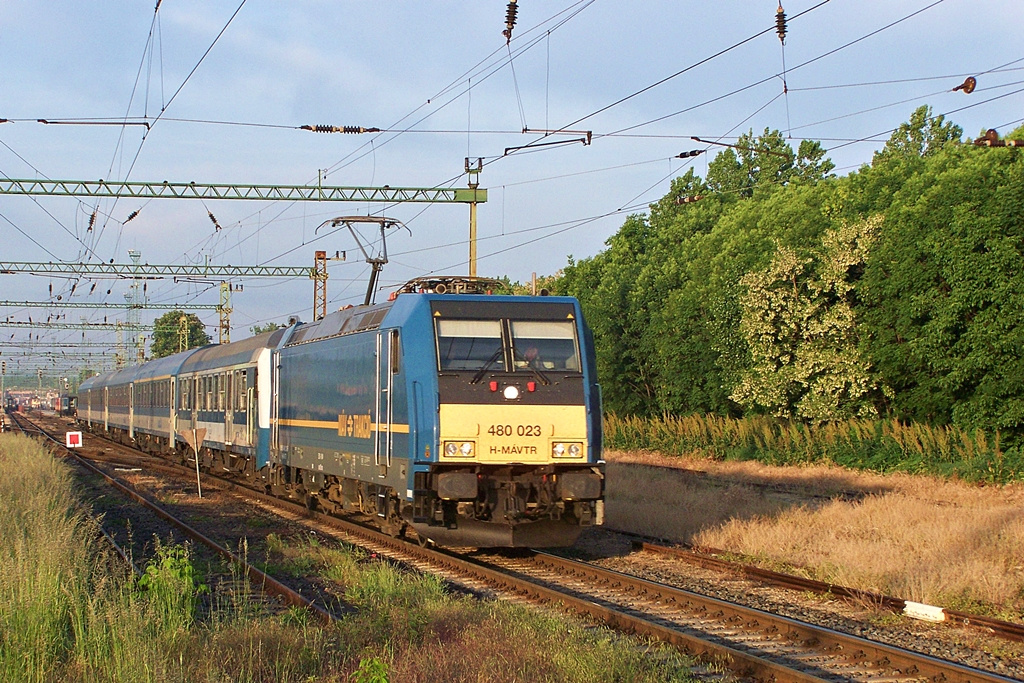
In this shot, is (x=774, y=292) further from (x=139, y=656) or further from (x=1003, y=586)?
(x=139, y=656)

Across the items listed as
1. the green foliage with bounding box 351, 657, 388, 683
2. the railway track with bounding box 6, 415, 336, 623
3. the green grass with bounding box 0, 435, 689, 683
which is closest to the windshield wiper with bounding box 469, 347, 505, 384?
the green grass with bounding box 0, 435, 689, 683

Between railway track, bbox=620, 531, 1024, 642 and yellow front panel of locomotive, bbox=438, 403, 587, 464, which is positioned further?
yellow front panel of locomotive, bbox=438, 403, 587, 464

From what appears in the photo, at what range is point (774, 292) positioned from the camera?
107 feet

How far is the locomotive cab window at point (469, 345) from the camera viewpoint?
43.9 ft

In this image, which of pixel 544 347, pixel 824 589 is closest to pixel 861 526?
pixel 824 589

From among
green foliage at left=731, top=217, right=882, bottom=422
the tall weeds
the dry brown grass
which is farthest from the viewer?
green foliage at left=731, top=217, right=882, bottom=422

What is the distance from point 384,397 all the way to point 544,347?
236 cm

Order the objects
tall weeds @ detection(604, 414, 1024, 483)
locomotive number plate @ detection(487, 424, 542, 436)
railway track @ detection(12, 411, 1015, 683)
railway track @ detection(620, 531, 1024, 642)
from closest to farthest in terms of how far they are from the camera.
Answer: railway track @ detection(12, 411, 1015, 683) → railway track @ detection(620, 531, 1024, 642) → locomotive number plate @ detection(487, 424, 542, 436) → tall weeds @ detection(604, 414, 1024, 483)

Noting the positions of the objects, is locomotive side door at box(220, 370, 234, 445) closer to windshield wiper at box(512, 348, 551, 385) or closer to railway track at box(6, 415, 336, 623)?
railway track at box(6, 415, 336, 623)

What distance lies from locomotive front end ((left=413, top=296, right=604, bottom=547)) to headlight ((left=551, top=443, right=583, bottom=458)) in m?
0.01

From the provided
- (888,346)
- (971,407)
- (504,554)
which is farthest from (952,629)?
(888,346)

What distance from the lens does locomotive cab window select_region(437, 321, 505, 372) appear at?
13.4 metres

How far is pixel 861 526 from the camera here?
16.1 m

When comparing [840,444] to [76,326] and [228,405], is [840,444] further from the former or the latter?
[76,326]
